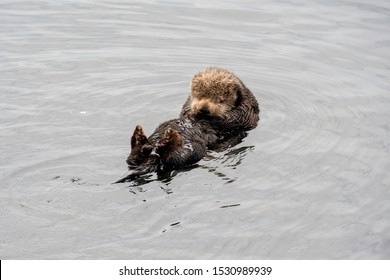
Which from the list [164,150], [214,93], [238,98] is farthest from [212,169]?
[238,98]

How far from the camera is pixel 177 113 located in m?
8.26

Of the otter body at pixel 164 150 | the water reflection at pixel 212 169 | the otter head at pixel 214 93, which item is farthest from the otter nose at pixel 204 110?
the otter body at pixel 164 150

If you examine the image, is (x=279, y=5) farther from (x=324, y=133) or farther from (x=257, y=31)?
Answer: (x=324, y=133)

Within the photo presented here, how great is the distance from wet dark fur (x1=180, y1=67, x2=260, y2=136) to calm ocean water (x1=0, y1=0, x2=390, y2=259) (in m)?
0.20

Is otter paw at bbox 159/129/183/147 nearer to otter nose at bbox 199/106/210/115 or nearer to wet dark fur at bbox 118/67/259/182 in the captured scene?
wet dark fur at bbox 118/67/259/182

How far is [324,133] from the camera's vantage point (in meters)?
7.76

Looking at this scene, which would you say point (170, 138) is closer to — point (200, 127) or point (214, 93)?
point (200, 127)

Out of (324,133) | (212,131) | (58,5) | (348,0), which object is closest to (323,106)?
(324,133)

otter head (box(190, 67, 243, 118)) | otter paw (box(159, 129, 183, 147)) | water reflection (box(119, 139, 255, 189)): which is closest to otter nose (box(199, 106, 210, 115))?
otter head (box(190, 67, 243, 118))

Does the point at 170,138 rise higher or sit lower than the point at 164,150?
higher

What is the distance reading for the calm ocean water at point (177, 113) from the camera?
5.67 meters

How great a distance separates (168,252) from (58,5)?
305 inches

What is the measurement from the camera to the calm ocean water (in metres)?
5.67

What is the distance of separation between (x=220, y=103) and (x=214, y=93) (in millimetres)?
132
